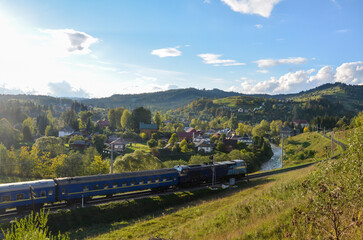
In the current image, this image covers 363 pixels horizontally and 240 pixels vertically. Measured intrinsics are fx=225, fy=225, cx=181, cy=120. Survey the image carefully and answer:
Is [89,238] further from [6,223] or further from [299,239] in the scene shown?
[299,239]

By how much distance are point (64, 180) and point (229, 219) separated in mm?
15992

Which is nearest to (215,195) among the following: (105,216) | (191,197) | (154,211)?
(191,197)

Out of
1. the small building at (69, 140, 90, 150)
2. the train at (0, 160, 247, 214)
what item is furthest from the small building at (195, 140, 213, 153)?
the train at (0, 160, 247, 214)

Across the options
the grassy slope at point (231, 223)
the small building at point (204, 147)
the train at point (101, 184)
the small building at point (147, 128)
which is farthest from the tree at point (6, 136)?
the grassy slope at point (231, 223)

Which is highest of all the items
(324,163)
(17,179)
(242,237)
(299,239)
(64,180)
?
(324,163)

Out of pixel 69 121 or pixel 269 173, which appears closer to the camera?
pixel 269 173

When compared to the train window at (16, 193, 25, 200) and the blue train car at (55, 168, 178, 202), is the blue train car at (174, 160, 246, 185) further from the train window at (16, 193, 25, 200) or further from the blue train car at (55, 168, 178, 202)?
the train window at (16, 193, 25, 200)

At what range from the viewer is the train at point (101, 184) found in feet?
62.0

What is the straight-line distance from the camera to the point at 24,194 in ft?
62.6

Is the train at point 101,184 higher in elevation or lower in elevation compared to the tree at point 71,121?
lower

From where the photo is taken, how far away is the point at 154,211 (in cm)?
2272

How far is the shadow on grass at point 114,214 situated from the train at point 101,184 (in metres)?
1.68

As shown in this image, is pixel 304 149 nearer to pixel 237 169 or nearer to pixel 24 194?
pixel 237 169

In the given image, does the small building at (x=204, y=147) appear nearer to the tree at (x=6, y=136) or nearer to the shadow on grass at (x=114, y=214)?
the shadow on grass at (x=114, y=214)
